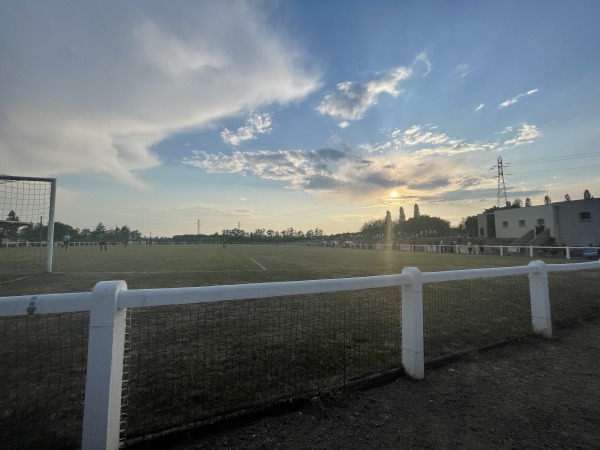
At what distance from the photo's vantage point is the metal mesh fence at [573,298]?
20.8ft

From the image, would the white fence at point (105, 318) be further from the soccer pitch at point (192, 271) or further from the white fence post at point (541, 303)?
the soccer pitch at point (192, 271)

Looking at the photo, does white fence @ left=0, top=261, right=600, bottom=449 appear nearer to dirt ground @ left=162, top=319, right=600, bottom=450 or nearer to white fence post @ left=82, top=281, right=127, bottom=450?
white fence post @ left=82, top=281, right=127, bottom=450

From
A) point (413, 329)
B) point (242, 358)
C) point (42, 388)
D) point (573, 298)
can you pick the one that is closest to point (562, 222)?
point (573, 298)

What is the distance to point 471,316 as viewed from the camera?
6129 millimetres

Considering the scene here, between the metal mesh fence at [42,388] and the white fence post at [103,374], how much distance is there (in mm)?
407

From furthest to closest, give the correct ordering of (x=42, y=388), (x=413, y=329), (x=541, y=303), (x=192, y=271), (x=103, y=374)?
1. (x=192, y=271)
2. (x=541, y=303)
3. (x=413, y=329)
4. (x=42, y=388)
5. (x=103, y=374)

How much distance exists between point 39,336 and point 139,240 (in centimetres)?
12205

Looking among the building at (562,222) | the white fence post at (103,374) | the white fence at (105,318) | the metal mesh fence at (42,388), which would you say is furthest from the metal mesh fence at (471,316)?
the building at (562,222)

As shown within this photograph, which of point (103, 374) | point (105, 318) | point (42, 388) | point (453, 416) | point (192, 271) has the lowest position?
point (453, 416)

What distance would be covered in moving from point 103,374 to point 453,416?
115 inches

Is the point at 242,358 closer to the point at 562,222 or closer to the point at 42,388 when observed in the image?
the point at 42,388

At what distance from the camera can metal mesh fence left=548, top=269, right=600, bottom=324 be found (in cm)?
635

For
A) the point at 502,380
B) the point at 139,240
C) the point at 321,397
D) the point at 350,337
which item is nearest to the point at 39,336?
the point at 321,397

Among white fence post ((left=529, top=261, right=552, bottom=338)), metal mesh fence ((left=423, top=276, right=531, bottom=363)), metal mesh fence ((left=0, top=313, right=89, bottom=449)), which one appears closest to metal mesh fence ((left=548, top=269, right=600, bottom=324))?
metal mesh fence ((left=423, top=276, right=531, bottom=363))
